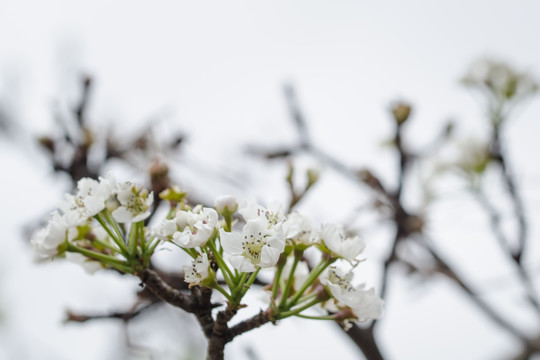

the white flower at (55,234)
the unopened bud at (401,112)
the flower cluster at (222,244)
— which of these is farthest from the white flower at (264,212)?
the unopened bud at (401,112)

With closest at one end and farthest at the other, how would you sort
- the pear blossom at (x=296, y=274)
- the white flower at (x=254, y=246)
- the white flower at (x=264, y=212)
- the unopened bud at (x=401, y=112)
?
the white flower at (x=254, y=246) → the white flower at (x=264, y=212) → the pear blossom at (x=296, y=274) → the unopened bud at (x=401, y=112)

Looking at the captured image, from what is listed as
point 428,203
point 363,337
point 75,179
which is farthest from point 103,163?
Result: point 428,203

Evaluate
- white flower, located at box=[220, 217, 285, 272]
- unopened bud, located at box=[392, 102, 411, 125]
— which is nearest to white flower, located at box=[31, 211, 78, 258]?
white flower, located at box=[220, 217, 285, 272]

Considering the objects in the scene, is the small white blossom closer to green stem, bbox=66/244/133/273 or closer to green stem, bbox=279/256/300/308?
green stem, bbox=66/244/133/273

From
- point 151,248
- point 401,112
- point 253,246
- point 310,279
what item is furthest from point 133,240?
point 401,112

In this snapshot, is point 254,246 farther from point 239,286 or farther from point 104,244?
point 104,244

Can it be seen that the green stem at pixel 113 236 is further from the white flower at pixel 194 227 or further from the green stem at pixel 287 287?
the green stem at pixel 287 287
